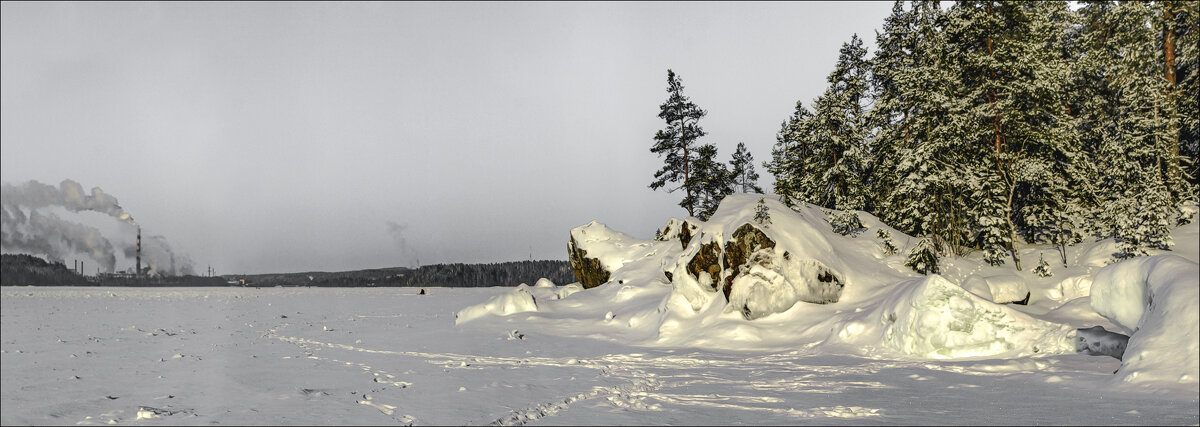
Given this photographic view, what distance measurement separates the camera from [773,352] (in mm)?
14234

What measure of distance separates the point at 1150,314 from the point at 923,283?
15.5ft

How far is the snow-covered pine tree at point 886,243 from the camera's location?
20766 millimetres

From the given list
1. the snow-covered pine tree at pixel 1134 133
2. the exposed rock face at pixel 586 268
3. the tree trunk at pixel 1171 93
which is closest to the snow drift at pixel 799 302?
the snow-covered pine tree at pixel 1134 133

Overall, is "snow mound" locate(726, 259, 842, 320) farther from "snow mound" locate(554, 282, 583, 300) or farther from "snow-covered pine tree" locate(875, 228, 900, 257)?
"snow mound" locate(554, 282, 583, 300)

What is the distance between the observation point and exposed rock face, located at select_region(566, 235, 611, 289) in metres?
29.4

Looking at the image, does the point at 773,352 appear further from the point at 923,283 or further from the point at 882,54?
the point at 882,54

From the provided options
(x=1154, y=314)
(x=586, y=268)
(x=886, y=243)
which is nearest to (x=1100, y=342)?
(x=1154, y=314)

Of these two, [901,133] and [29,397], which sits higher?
[901,133]

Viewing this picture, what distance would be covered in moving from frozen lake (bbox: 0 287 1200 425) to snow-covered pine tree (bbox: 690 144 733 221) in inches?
973

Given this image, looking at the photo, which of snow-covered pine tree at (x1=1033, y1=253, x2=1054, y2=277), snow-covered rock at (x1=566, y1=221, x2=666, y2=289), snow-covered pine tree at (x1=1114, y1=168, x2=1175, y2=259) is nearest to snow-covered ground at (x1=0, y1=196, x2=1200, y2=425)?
snow-covered pine tree at (x1=1033, y1=253, x2=1054, y2=277)

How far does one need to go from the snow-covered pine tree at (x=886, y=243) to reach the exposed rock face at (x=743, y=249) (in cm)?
524

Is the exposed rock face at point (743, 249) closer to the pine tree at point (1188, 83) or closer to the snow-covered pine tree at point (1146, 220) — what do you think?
the snow-covered pine tree at point (1146, 220)

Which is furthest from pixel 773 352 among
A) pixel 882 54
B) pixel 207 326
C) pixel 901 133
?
pixel 882 54

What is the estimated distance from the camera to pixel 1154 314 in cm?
835
